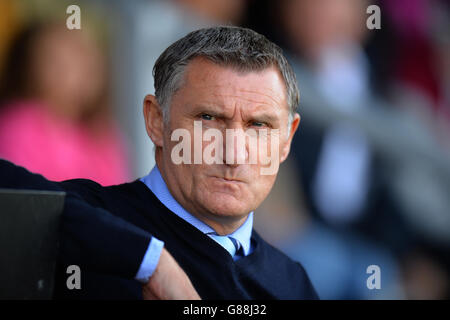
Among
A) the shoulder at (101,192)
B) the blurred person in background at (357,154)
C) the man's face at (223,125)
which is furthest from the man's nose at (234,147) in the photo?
the blurred person in background at (357,154)

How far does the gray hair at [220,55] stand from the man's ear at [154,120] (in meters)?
0.02

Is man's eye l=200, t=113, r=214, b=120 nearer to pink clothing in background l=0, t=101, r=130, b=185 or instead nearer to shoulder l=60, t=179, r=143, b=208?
shoulder l=60, t=179, r=143, b=208

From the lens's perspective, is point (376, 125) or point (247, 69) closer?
point (247, 69)

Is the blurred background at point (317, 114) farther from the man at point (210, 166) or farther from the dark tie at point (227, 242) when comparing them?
the dark tie at point (227, 242)

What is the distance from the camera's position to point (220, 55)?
4.90 feet

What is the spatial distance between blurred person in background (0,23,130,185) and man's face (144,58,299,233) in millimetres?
968

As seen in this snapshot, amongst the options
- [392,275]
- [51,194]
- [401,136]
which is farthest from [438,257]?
[51,194]

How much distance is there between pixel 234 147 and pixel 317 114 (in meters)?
1.56

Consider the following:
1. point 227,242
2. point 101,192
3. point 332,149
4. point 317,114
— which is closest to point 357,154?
point 332,149

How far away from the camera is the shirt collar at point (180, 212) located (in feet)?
5.01

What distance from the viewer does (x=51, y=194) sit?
1144 millimetres

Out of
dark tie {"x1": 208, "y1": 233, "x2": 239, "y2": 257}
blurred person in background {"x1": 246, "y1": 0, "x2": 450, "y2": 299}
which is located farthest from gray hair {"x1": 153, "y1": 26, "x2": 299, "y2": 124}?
blurred person in background {"x1": 246, "y1": 0, "x2": 450, "y2": 299}

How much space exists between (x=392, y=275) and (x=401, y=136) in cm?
67
